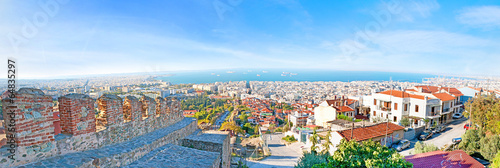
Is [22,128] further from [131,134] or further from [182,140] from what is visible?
[182,140]

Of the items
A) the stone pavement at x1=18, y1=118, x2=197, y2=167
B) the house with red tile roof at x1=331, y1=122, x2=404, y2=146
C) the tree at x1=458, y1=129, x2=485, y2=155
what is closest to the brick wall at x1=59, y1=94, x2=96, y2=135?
the stone pavement at x1=18, y1=118, x2=197, y2=167

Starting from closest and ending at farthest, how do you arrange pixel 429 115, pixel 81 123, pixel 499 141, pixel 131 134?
pixel 81 123 → pixel 131 134 → pixel 499 141 → pixel 429 115

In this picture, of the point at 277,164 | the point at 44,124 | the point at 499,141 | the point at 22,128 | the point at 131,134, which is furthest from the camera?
the point at 277,164

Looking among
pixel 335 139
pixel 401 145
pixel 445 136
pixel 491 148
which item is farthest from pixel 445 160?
pixel 445 136

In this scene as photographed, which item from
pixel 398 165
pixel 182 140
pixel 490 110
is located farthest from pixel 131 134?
pixel 490 110

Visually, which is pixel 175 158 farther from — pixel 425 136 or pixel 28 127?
pixel 425 136

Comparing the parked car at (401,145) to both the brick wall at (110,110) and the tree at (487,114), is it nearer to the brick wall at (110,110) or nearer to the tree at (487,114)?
the tree at (487,114)

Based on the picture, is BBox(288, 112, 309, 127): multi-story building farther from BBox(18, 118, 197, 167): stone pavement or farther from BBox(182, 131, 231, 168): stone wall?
BBox(18, 118, 197, 167): stone pavement
